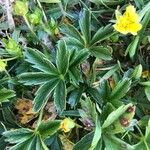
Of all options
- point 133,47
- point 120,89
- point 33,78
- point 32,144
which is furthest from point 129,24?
point 32,144

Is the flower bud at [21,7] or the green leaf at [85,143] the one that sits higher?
the flower bud at [21,7]

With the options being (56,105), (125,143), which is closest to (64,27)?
(56,105)

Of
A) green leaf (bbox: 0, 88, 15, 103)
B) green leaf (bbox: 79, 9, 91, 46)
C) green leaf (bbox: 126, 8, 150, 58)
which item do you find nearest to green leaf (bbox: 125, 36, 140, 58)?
green leaf (bbox: 126, 8, 150, 58)

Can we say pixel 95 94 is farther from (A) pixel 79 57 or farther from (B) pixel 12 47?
(B) pixel 12 47

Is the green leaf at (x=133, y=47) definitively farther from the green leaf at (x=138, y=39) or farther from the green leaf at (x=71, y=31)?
the green leaf at (x=71, y=31)

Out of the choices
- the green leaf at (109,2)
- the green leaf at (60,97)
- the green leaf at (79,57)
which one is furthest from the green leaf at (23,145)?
the green leaf at (109,2)
